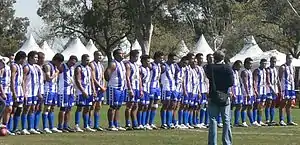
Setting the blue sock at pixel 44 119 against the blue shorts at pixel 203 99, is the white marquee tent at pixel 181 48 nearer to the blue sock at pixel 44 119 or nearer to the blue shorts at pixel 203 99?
the blue shorts at pixel 203 99

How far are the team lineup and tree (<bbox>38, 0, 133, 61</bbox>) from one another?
5078cm

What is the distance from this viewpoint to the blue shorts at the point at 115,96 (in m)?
22.4

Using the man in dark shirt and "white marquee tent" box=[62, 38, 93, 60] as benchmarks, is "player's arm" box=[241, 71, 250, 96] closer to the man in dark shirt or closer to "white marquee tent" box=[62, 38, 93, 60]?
the man in dark shirt

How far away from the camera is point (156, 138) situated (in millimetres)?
19781

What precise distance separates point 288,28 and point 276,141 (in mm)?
40090

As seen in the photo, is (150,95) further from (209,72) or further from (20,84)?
(209,72)

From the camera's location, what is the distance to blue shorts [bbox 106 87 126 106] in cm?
2238

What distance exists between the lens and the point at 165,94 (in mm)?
23734

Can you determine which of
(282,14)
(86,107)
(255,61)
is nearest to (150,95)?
(86,107)

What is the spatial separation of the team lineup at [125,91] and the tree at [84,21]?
50.8 meters

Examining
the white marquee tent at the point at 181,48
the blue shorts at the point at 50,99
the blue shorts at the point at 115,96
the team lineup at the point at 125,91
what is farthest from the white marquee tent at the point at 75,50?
the blue shorts at the point at 50,99

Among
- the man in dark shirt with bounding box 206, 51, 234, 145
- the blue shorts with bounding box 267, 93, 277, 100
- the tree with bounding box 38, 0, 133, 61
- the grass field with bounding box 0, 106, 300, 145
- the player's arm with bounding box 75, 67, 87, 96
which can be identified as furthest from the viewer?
the tree with bounding box 38, 0, 133, 61

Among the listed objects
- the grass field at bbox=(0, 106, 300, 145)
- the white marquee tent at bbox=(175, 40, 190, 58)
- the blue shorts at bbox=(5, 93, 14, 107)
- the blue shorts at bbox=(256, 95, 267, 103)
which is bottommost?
the grass field at bbox=(0, 106, 300, 145)

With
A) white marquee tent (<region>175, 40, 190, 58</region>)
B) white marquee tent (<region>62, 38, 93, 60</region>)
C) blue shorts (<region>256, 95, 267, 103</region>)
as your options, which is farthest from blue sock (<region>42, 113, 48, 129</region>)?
white marquee tent (<region>175, 40, 190, 58</region>)
